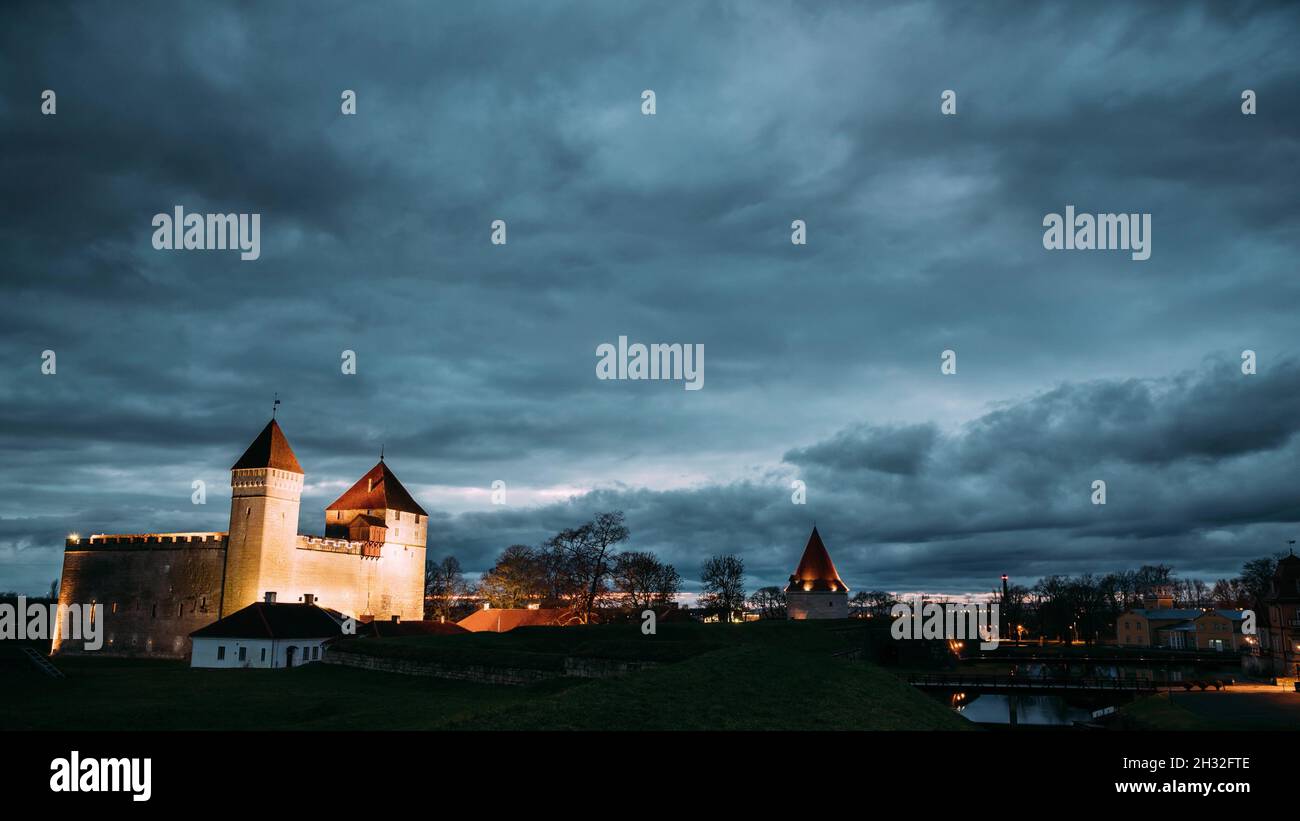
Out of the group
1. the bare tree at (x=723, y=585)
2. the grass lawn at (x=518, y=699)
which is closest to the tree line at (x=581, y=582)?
the bare tree at (x=723, y=585)

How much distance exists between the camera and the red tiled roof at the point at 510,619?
67.4 m

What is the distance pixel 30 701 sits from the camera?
2922 centimetres

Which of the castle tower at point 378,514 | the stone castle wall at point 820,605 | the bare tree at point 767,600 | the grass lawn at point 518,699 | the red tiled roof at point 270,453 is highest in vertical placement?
the red tiled roof at point 270,453

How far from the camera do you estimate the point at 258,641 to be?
1905 inches

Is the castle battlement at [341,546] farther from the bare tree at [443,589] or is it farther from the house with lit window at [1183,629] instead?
the house with lit window at [1183,629]

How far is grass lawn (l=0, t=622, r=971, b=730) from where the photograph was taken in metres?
17.8

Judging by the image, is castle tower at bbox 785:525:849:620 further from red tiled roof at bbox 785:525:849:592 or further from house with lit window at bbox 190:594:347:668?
house with lit window at bbox 190:594:347:668

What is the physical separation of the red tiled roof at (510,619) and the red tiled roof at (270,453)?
20117mm

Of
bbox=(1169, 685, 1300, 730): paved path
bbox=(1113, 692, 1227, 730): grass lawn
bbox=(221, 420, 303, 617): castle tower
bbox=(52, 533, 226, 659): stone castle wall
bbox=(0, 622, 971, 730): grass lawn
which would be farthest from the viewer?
bbox=(52, 533, 226, 659): stone castle wall

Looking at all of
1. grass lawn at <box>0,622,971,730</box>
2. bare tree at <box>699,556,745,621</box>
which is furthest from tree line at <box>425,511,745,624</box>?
grass lawn at <box>0,622,971,730</box>

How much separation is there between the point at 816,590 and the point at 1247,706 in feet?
179
